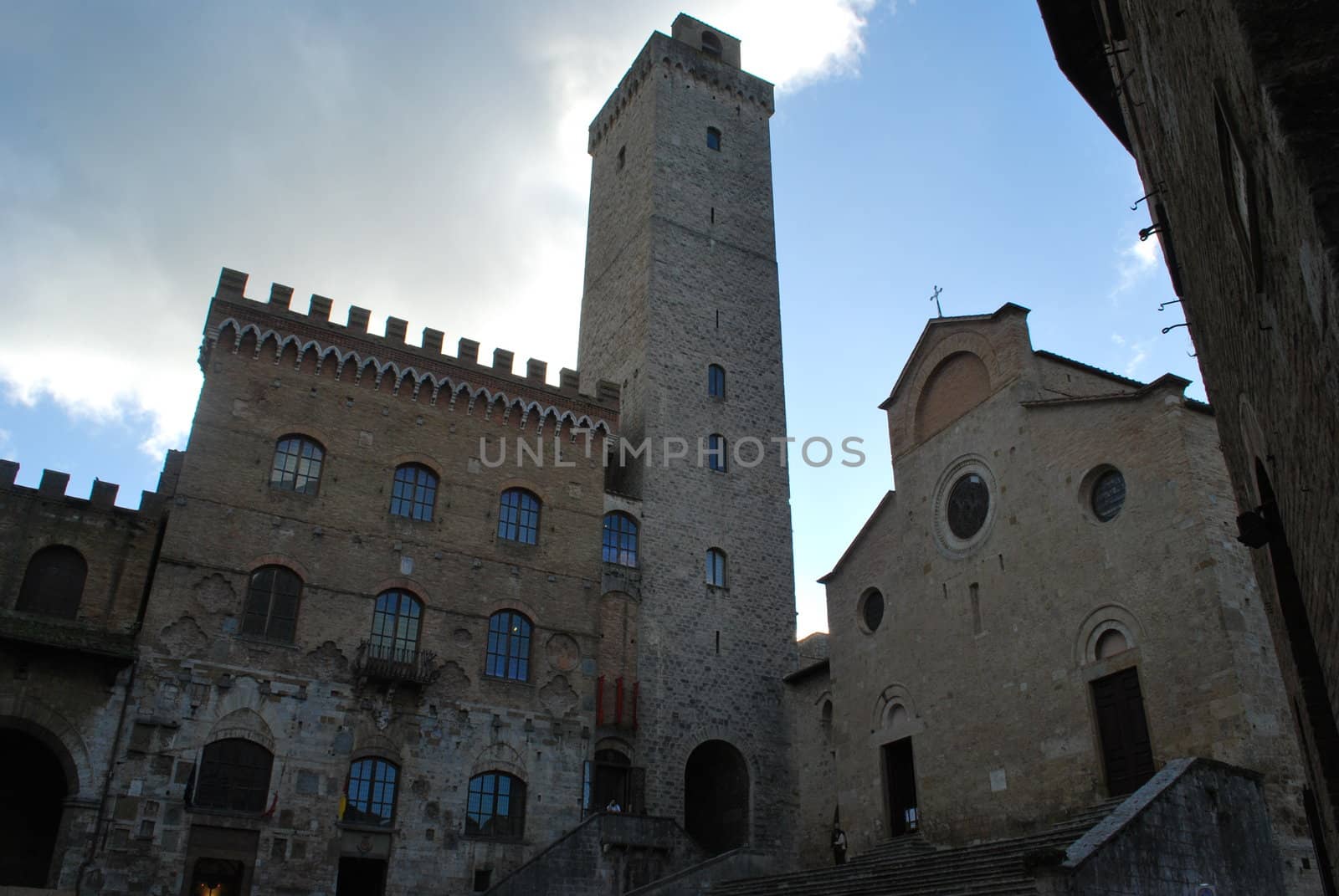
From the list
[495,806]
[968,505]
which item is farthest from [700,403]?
[495,806]

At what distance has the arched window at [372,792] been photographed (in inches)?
785

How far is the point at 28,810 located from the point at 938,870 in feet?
55.0

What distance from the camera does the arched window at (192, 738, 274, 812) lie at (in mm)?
18906

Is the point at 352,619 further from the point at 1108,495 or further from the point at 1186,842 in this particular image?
the point at 1186,842

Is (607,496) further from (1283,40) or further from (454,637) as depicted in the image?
(1283,40)

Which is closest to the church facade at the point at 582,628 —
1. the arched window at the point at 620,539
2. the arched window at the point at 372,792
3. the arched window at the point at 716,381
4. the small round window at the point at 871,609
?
the arched window at the point at 372,792

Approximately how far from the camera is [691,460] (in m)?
27.6

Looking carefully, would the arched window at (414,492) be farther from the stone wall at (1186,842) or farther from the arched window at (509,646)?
the stone wall at (1186,842)

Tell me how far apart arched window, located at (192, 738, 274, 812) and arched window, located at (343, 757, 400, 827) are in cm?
158

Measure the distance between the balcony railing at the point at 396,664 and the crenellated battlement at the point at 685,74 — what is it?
20088 millimetres

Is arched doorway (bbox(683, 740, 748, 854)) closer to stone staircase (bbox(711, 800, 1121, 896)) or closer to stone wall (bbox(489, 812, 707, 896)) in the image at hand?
stone wall (bbox(489, 812, 707, 896))

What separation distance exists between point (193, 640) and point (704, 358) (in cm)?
1511

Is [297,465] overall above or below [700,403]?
below

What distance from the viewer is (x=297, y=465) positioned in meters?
22.2
